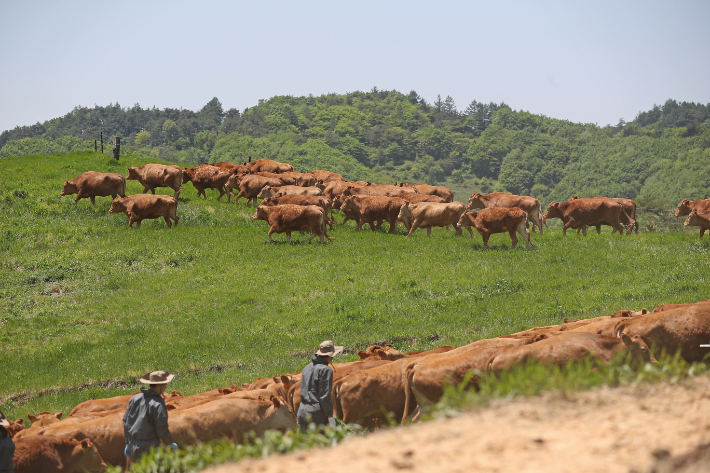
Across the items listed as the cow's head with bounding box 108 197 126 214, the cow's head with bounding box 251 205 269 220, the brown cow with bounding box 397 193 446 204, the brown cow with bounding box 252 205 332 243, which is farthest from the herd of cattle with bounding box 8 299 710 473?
→ the brown cow with bounding box 397 193 446 204

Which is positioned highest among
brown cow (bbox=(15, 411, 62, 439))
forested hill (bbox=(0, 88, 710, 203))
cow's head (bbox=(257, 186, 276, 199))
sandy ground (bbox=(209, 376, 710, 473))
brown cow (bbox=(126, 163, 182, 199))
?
forested hill (bbox=(0, 88, 710, 203))

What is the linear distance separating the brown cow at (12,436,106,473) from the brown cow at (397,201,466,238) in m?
19.8

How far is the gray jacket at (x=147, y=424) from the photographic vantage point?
26.0 feet

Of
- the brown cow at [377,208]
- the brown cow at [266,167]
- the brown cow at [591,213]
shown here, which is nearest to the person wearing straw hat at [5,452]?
the brown cow at [377,208]

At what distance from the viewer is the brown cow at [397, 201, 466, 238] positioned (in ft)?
92.1

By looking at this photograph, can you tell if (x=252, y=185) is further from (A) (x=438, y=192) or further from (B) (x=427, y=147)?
(B) (x=427, y=147)

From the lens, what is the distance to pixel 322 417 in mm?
9039

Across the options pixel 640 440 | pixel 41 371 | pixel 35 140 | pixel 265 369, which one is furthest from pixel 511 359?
pixel 35 140

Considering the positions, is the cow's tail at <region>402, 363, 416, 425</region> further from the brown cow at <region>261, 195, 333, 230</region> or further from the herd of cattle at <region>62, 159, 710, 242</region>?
the brown cow at <region>261, 195, 333, 230</region>

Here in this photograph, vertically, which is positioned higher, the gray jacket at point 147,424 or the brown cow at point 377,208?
the brown cow at point 377,208

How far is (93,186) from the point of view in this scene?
29.7m

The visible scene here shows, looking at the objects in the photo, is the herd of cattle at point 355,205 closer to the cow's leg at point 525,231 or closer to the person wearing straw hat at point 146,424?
the cow's leg at point 525,231

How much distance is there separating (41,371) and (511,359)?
38.5 feet

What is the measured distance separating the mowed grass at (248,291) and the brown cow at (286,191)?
3547 mm
